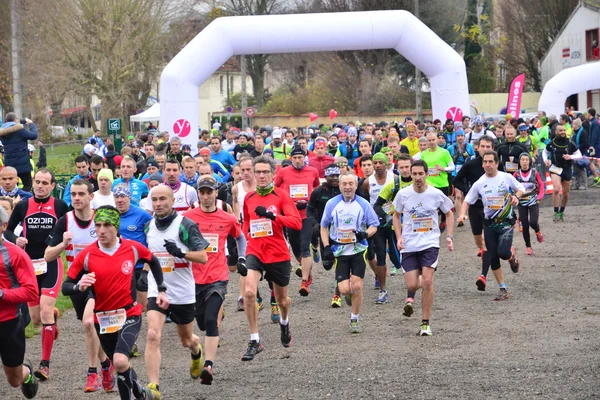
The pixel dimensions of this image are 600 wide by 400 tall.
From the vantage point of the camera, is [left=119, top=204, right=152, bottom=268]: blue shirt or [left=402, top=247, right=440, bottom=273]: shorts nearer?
[left=119, top=204, right=152, bottom=268]: blue shirt

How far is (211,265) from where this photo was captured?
8227mm

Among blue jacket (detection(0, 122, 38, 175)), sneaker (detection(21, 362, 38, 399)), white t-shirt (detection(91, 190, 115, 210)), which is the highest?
blue jacket (detection(0, 122, 38, 175))

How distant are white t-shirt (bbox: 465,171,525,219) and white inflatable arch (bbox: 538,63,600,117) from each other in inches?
957

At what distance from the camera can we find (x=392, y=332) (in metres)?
9.90

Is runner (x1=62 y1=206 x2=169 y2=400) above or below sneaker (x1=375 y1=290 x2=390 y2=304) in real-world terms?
above

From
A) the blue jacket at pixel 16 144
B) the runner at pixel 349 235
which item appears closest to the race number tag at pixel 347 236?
the runner at pixel 349 235

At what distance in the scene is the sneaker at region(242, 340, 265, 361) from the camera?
29.0 feet

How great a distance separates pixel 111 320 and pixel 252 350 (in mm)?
2290

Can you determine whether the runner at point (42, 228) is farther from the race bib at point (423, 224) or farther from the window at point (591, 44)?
the window at point (591, 44)

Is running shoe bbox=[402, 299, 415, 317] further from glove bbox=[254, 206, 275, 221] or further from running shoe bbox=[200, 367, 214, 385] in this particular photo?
running shoe bbox=[200, 367, 214, 385]

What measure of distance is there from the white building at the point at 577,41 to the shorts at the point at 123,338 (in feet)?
139

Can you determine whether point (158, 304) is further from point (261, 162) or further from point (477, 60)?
point (477, 60)

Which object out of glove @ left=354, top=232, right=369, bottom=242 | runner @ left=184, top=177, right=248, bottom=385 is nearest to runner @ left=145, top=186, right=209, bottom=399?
runner @ left=184, top=177, right=248, bottom=385

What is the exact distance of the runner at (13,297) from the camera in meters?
6.73
